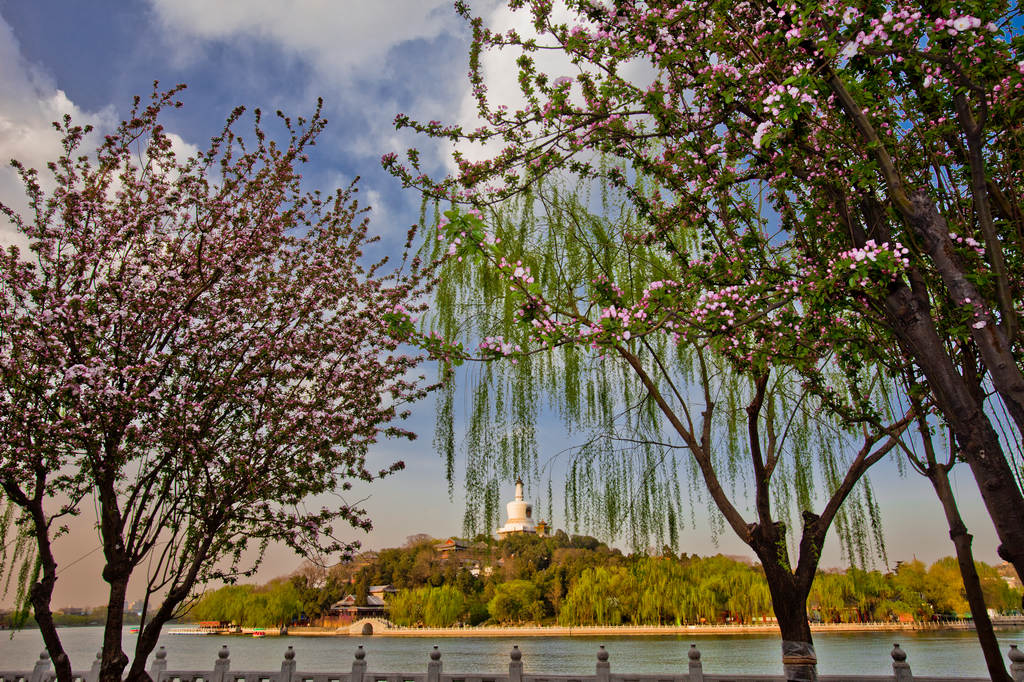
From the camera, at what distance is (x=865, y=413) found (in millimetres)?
4820

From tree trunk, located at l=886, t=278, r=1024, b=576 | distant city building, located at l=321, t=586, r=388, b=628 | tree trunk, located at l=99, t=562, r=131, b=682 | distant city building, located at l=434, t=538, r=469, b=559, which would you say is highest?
distant city building, located at l=434, t=538, r=469, b=559

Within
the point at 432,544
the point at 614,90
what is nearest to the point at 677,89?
the point at 614,90

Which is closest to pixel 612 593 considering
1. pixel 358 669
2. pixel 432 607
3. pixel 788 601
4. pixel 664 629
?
pixel 664 629

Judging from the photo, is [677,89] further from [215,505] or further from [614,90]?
[215,505]

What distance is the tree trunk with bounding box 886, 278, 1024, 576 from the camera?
2646mm

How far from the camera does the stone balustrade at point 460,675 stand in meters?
8.75

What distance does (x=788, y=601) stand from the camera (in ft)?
15.8

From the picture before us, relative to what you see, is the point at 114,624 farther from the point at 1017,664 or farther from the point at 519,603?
the point at 519,603

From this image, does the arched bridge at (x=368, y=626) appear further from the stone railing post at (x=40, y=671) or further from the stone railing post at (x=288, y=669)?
the stone railing post at (x=288, y=669)

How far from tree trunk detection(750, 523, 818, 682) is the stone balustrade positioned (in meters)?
4.69

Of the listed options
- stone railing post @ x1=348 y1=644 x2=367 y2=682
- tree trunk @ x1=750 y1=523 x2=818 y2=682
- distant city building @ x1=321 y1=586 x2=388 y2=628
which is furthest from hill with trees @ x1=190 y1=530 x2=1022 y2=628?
tree trunk @ x1=750 y1=523 x2=818 y2=682

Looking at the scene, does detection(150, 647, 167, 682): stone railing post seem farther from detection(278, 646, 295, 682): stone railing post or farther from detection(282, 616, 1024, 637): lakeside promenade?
detection(282, 616, 1024, 637): lakeside promenade

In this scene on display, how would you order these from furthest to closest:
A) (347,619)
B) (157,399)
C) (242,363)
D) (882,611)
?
1. (347,619)
2. (882,611)
3. (242,363)
4. (157,399)

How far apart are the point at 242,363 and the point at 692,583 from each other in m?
30.5
